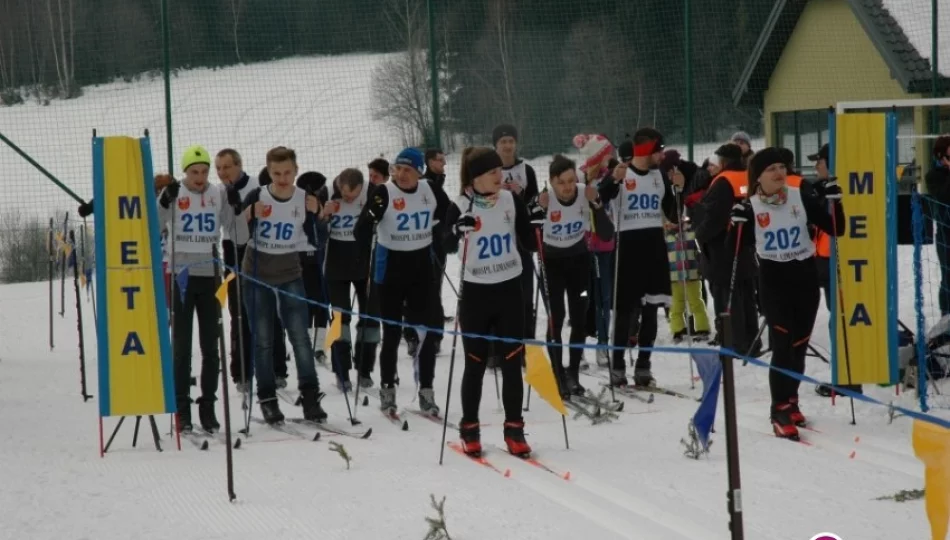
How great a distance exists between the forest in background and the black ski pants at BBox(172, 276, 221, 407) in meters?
5.44

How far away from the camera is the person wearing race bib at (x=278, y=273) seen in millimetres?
8312

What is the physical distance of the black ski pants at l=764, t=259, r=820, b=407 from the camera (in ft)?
25.4

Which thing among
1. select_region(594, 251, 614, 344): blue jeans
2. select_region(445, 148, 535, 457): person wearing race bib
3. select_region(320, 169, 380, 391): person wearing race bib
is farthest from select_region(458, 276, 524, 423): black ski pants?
select_region(594, 251, 614, 344): blue jeans

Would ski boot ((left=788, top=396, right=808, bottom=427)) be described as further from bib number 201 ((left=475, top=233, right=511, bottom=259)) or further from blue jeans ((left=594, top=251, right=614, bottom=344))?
blue jeans ((left=594, top=251, right=614, bottom=344))

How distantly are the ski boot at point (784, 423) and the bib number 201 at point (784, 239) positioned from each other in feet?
3.02

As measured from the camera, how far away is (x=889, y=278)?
8367 mm

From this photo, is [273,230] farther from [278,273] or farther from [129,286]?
[129,286]

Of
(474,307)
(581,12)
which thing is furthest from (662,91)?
(474,307)

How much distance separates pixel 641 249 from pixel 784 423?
2.11 metres

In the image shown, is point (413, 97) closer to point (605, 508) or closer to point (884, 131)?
point (884, 131)

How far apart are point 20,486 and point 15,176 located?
27.1ft

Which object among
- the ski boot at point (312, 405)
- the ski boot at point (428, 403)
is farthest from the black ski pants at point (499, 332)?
the ski boot at point (312, 405)

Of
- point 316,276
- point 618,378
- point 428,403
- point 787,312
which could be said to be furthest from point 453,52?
point 787,312

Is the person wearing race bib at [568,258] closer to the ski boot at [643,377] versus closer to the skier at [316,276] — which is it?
the ski boot at [643,377]
